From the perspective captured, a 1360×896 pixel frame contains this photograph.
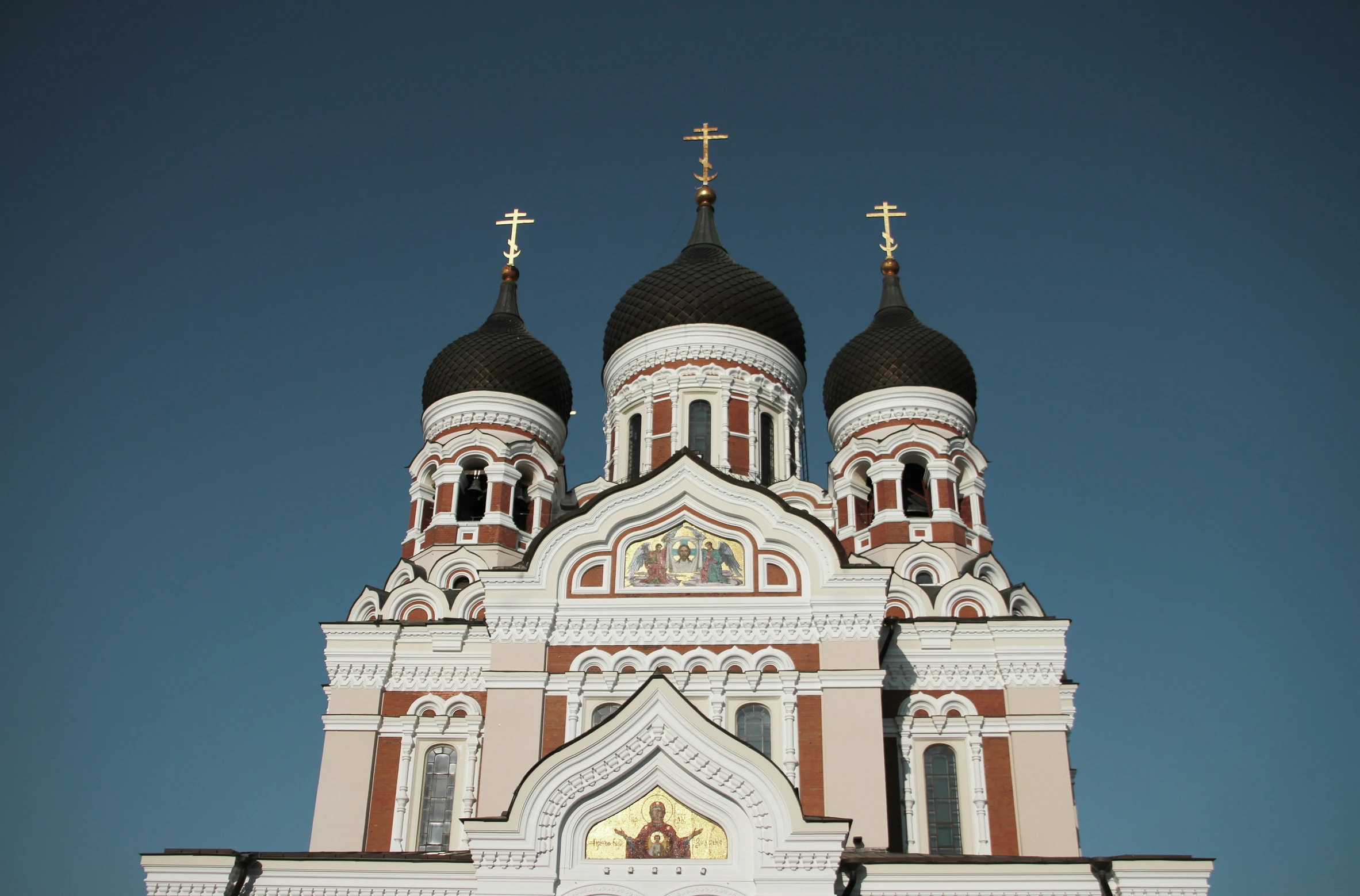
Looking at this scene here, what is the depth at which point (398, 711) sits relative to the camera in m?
17.1

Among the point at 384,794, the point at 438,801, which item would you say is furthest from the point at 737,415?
the point at 384,794

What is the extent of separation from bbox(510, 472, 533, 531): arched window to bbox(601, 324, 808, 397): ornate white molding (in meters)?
2.28

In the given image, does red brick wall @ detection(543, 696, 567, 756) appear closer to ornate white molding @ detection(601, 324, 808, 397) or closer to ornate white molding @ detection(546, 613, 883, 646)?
ornate white molding @ detection(546, 613, 883, 646)

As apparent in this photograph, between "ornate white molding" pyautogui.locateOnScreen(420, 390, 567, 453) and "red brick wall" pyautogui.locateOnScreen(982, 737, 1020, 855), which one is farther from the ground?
"ornate white molding" pyautogui.locateOnScreen(420, 390, 567, 453)

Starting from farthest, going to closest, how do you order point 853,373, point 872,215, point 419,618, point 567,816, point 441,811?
point 872,215 → point 853,373 → point 419,618 → point 441,811 → point 567,816

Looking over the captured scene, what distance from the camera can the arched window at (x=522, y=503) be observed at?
20484 millimetres

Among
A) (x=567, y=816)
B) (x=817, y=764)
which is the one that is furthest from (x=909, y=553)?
(x=567, y=816)

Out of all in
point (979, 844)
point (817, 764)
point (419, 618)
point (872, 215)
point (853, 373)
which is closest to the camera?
point (817, 764)

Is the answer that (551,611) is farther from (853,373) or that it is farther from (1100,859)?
(853,373)

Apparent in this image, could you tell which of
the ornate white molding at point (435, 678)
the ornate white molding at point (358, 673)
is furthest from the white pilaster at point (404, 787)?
the ornate white molding at point (358, 673)

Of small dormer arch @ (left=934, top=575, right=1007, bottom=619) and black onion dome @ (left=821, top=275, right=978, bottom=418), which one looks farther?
black onion dome @ (left=821, top=275, right=978, bottom=418)

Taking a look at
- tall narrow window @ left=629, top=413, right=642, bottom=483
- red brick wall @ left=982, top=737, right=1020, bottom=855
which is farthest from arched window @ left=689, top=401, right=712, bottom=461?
red brick wall @ left=982, top=737, right=1020, bottom=855

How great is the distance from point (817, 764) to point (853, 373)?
870cm

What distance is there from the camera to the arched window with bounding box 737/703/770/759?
1425 centimetres
